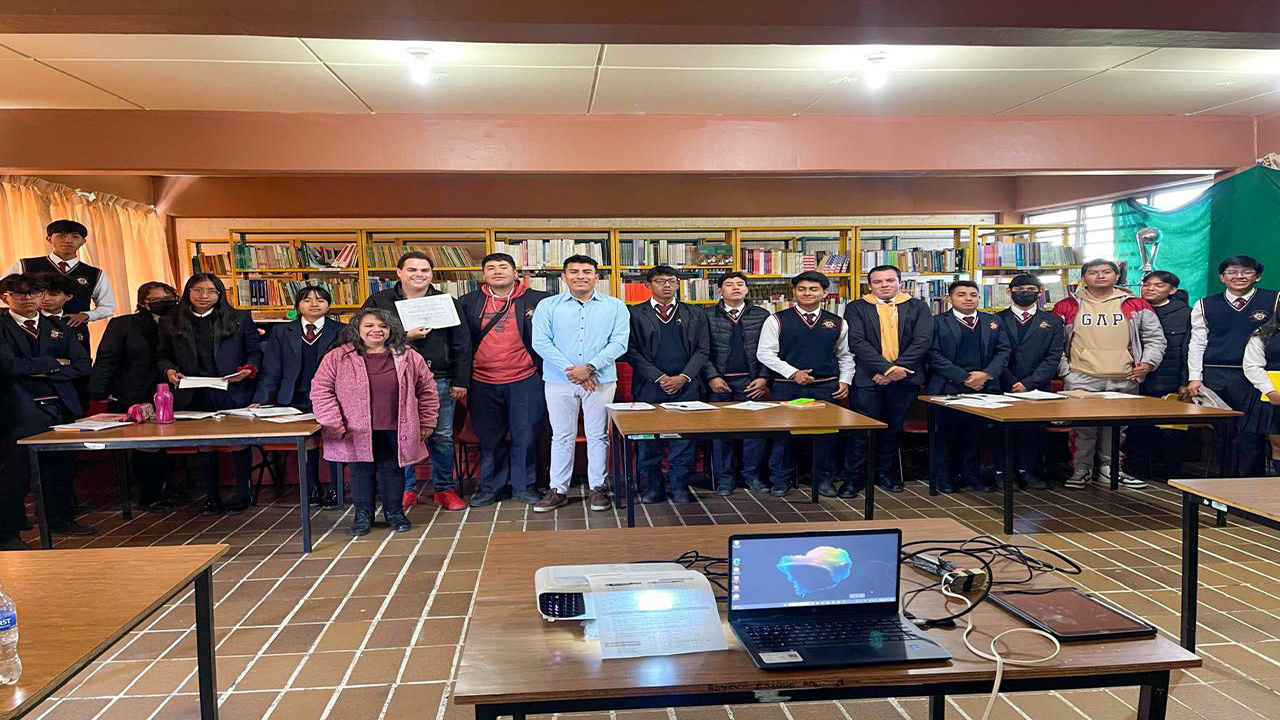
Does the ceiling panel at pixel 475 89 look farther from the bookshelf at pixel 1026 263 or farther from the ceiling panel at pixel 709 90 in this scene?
the bookshelf at pixel 1026 263

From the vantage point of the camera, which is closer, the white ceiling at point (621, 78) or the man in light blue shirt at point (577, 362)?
the white ceiling at point (621, 78)

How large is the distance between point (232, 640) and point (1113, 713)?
3.06 m

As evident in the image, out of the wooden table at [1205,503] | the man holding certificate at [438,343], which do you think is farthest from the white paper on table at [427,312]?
the wooden table at [1205,503]

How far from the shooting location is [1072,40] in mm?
3234

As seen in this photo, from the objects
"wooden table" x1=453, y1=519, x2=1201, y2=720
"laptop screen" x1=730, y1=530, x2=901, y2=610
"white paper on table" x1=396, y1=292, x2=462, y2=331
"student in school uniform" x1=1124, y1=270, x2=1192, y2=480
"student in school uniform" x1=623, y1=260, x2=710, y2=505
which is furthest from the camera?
"student in school uniform" x1=1124, y1=270, x2=1192, y2=480

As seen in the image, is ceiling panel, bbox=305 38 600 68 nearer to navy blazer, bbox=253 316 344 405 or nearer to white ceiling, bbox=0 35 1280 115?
white ceiling, bbox=0 35 1280 115

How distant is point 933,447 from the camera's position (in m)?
4.90

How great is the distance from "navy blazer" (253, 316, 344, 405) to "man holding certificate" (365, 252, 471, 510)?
0.56 m

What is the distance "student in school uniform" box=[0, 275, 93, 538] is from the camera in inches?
153

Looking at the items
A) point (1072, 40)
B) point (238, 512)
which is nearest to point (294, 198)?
point (238, 512)

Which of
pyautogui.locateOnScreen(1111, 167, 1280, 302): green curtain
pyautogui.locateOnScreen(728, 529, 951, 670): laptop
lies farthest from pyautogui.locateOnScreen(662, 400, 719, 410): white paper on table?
pyautogui.locateOnScreen(1111, 167, 1280, 302): green curtain

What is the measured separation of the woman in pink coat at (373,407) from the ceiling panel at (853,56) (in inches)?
81.5

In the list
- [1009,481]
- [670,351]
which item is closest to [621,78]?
[670,351]

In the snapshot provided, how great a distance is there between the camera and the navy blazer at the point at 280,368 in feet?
15.4
